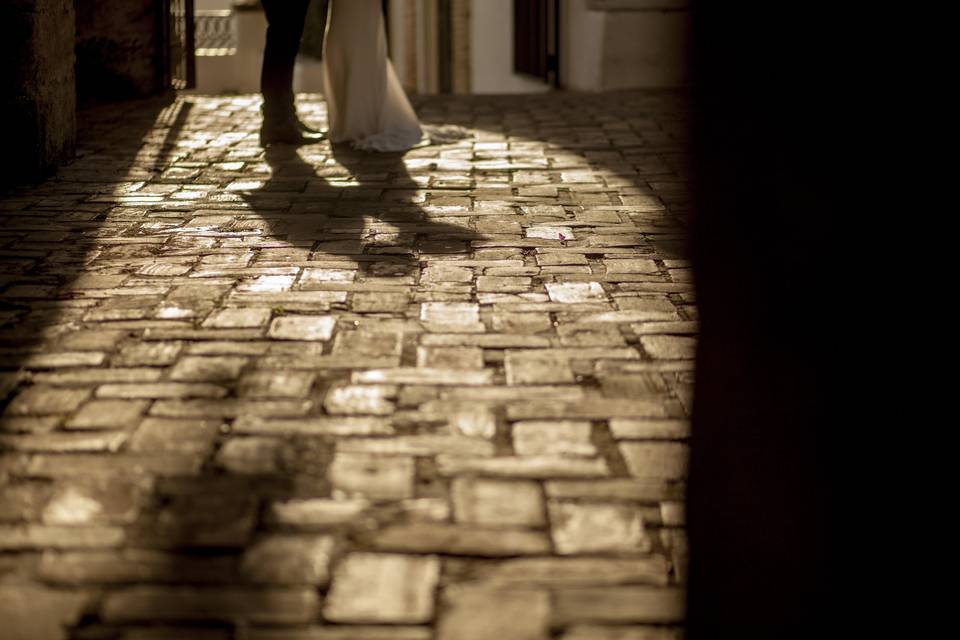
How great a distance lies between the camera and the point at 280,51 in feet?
23.7

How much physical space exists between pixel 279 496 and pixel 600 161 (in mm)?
4772

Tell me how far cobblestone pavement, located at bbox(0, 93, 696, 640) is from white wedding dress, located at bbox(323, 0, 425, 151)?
164 cm

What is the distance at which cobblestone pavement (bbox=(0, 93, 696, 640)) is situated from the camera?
83.3 inches

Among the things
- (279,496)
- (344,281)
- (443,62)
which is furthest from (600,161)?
(443,62)

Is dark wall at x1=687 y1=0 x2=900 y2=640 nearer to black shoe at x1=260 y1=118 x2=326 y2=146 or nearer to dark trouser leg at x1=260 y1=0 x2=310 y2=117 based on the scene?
dark trouser leg at x1=260 y1=0 x2=310 y2=117

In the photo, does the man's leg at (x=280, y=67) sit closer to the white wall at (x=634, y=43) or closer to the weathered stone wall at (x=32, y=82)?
the weathered stone wall at (x=32, y=82)

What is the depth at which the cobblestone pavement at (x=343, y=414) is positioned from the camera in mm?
2115

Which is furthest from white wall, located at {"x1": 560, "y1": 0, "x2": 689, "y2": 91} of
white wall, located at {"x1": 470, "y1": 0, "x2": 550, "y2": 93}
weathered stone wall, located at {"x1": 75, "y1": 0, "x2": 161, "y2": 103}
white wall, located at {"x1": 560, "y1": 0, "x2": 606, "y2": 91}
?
weathered stone wall, located at {"x1": 75, "y1": 0, "x2": 161, "y2": 103}

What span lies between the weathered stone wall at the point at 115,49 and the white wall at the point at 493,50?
4570 millimetres

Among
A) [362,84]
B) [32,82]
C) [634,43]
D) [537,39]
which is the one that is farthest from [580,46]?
[32,82]

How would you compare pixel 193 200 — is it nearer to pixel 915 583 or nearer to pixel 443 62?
pixel 915 583

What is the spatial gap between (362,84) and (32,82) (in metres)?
2.04

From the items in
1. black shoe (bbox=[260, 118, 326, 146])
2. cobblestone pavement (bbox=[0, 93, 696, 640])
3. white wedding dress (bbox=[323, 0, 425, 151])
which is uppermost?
white wedding dress (bbox=[323, 0, 425, 151])

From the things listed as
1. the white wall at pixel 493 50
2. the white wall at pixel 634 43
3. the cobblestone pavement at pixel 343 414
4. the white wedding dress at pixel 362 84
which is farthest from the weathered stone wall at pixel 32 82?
the white wall at pixel 493 50
